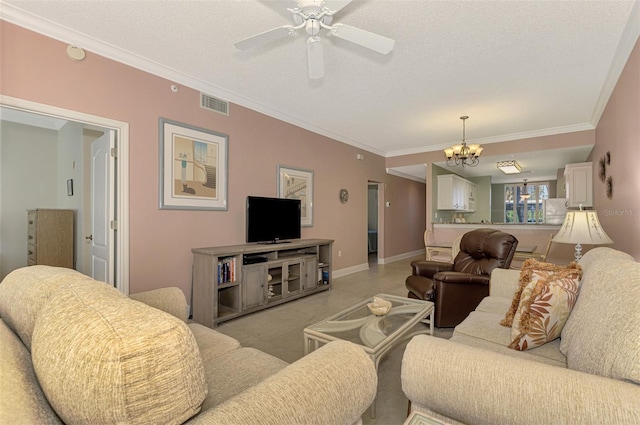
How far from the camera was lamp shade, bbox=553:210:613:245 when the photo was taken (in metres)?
2.43

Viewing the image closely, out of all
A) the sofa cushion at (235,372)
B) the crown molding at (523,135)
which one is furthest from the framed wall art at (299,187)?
the sofa cushion at (235,372)

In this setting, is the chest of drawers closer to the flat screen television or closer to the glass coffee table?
the flat screen television

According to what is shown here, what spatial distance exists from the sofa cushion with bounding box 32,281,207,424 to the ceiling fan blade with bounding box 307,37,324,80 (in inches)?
81.1

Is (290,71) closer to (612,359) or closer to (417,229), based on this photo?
(612,359)

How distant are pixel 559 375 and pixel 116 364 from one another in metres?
1.21

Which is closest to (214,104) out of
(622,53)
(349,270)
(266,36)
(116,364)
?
(266,36)

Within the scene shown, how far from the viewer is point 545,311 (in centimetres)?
145

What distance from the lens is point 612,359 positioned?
36.3 inches

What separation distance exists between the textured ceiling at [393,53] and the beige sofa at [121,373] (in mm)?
2200

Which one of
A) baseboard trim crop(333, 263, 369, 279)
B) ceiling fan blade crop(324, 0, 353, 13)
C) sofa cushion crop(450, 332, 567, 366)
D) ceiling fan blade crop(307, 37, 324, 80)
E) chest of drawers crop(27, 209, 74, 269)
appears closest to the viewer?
sofa cushion crop(450, 332, 567, 366)

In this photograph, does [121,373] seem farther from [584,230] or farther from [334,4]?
[584,230]

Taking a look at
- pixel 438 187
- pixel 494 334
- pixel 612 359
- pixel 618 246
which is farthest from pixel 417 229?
pixel 612 359

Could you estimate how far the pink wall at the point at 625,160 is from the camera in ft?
7.97

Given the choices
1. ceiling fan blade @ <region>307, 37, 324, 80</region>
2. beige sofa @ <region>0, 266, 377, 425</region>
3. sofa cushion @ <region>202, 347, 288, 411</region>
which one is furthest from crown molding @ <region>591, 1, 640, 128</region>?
sofa cushion @ <region>202, 347, 288, 411</region>
